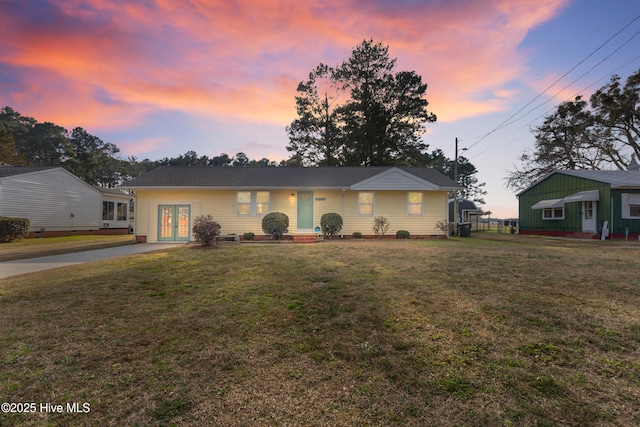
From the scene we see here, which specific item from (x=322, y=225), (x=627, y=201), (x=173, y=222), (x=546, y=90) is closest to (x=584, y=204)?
(x=627, y=201)

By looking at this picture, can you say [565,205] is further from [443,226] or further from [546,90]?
[443,226]

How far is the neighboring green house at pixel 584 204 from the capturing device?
56.2ft

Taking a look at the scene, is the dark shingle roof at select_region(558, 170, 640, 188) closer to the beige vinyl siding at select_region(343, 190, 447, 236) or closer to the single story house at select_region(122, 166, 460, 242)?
the single story house at select_region(122, 166, 460, 242)

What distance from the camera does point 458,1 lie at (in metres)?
11.1

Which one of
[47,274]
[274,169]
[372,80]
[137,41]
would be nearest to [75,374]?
[47,274]

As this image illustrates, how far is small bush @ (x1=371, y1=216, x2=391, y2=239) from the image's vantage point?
16144 mm

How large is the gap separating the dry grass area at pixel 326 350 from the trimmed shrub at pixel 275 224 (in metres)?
9.12


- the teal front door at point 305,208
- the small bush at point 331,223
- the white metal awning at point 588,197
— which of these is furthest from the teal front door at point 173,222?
the white metal awning at point 588,197

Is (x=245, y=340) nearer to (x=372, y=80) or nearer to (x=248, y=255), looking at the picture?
(x=248, y=255)

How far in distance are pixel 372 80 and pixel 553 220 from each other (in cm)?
2360

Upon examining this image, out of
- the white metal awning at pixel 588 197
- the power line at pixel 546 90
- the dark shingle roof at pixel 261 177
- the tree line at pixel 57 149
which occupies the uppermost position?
the tree line at pixel 57 149

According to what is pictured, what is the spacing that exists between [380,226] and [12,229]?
21.3 m

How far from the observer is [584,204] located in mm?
18984

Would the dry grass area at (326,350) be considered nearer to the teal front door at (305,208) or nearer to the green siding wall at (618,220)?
the teal front door at (305,208)
